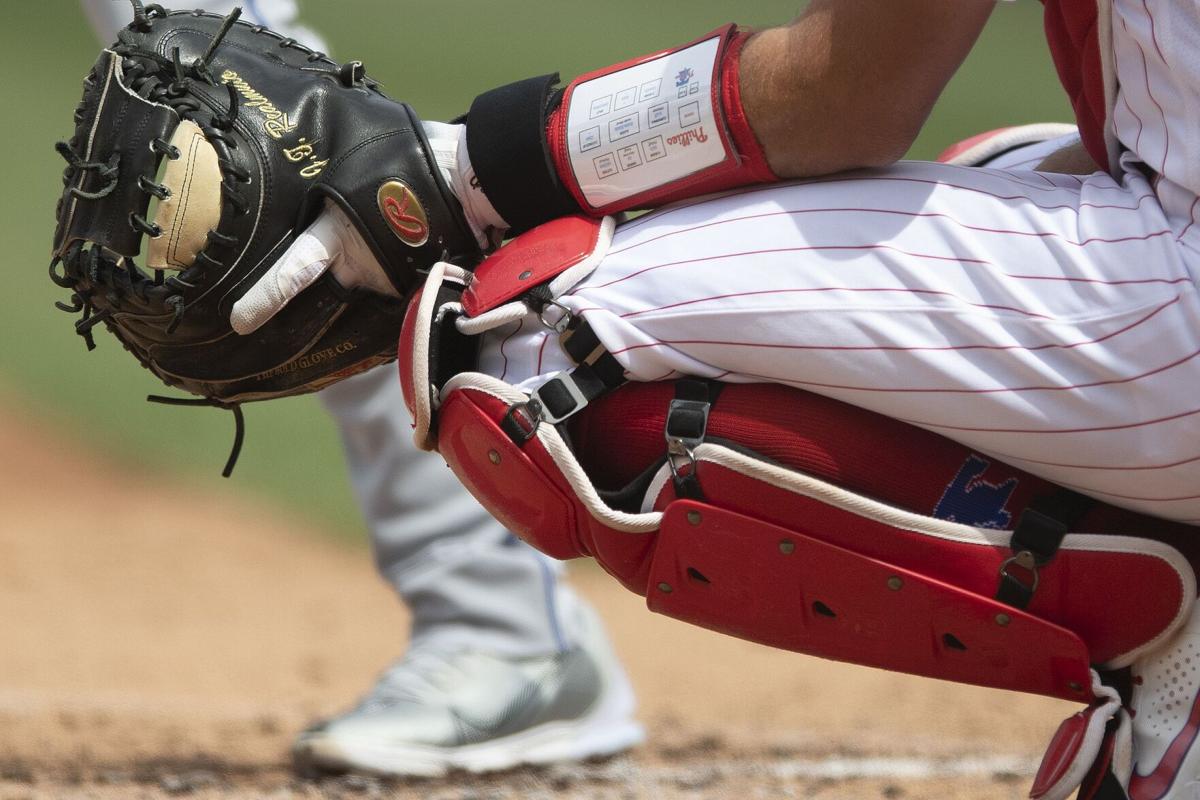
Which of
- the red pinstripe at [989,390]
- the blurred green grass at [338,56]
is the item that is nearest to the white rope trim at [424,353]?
the red pinstripe at [989,390]

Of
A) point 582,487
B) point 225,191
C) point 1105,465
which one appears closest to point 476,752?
point 582,487

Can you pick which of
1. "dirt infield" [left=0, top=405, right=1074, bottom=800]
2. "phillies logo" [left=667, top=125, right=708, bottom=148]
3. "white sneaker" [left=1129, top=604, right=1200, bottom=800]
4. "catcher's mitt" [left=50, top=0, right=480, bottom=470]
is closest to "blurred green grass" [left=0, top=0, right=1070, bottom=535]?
"dirt infield" [left=0, top=405, right=1074, bottom=800]

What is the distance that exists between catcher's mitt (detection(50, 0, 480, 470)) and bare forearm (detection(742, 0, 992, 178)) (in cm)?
31

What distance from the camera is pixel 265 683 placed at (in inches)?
101

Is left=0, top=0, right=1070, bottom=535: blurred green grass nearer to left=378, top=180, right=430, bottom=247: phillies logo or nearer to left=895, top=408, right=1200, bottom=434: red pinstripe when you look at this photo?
left=378, top=180, right=430, bottom=247: phillies logo

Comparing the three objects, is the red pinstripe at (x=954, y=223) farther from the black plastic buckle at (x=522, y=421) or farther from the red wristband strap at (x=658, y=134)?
the black plastic buckle at (x=522, y=421)

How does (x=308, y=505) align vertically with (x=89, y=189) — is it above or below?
below

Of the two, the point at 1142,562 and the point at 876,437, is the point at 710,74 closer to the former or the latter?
the point at 876,437

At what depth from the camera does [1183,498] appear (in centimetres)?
100

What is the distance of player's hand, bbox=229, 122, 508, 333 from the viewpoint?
1.14 meters

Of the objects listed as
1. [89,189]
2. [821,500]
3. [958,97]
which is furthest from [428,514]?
[958,97]

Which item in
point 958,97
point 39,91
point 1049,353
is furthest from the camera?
point 958,97

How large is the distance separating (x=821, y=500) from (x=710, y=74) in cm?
37

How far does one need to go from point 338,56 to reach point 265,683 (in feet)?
14.7
